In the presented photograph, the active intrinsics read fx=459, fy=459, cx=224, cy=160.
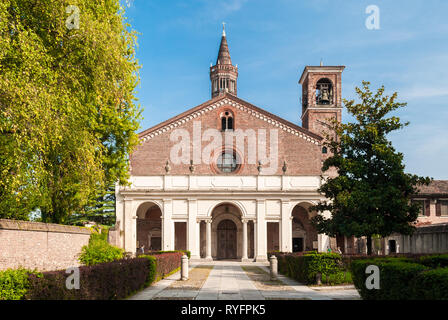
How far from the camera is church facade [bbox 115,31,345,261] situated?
37250 mm

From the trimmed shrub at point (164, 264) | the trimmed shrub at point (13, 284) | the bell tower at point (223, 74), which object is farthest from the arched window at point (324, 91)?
the trimmed shrub at point (13, 284)

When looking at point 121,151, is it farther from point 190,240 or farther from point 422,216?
point 422,216

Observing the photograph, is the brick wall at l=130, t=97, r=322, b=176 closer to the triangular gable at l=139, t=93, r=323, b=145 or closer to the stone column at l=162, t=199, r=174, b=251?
the triangular gable at l=139, t=93, r=323, b=145

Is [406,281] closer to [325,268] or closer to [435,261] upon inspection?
[435,261]

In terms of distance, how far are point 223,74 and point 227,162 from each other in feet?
116

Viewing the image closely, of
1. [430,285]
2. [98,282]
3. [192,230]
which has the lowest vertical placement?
[192,230]

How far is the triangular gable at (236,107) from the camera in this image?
40.9m

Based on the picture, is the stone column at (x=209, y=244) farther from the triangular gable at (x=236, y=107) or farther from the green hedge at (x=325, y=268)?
the green hedge at (x=325, y=268)

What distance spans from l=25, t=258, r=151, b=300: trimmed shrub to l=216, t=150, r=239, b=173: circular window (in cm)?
2422

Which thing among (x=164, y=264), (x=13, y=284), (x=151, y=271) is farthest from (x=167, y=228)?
(x=13, y=284)

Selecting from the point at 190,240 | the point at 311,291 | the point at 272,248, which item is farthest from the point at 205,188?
the point at 311,291

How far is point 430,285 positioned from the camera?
323 inches

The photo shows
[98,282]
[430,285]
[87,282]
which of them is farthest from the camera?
[98,282]
